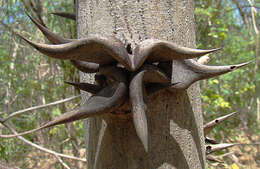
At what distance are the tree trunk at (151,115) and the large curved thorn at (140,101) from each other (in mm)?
74

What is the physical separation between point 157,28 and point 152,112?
0.54ft

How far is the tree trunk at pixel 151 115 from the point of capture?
51cm

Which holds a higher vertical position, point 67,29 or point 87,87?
point 67,29

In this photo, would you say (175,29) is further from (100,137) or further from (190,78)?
(100,137)

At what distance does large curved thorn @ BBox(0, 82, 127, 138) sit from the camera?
→ 42 centimetres

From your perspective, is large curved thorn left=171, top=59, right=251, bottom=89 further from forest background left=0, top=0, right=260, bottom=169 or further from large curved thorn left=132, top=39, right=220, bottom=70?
forest background left=0, top=0, right=260, bottom=169

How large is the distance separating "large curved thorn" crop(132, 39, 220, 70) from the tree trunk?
6 cm

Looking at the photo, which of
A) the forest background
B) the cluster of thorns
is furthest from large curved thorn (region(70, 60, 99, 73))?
the forest background

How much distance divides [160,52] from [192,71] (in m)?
0.11

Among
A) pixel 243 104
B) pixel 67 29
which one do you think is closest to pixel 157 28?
pixel 67 29

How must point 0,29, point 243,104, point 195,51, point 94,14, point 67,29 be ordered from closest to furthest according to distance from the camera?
point 195,51, point 94,14, point 0,29, point 67,29, point 243,104

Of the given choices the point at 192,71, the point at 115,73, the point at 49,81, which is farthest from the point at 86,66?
the point at 49,81

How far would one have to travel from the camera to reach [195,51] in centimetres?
44

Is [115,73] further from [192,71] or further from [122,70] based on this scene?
[192,71]
